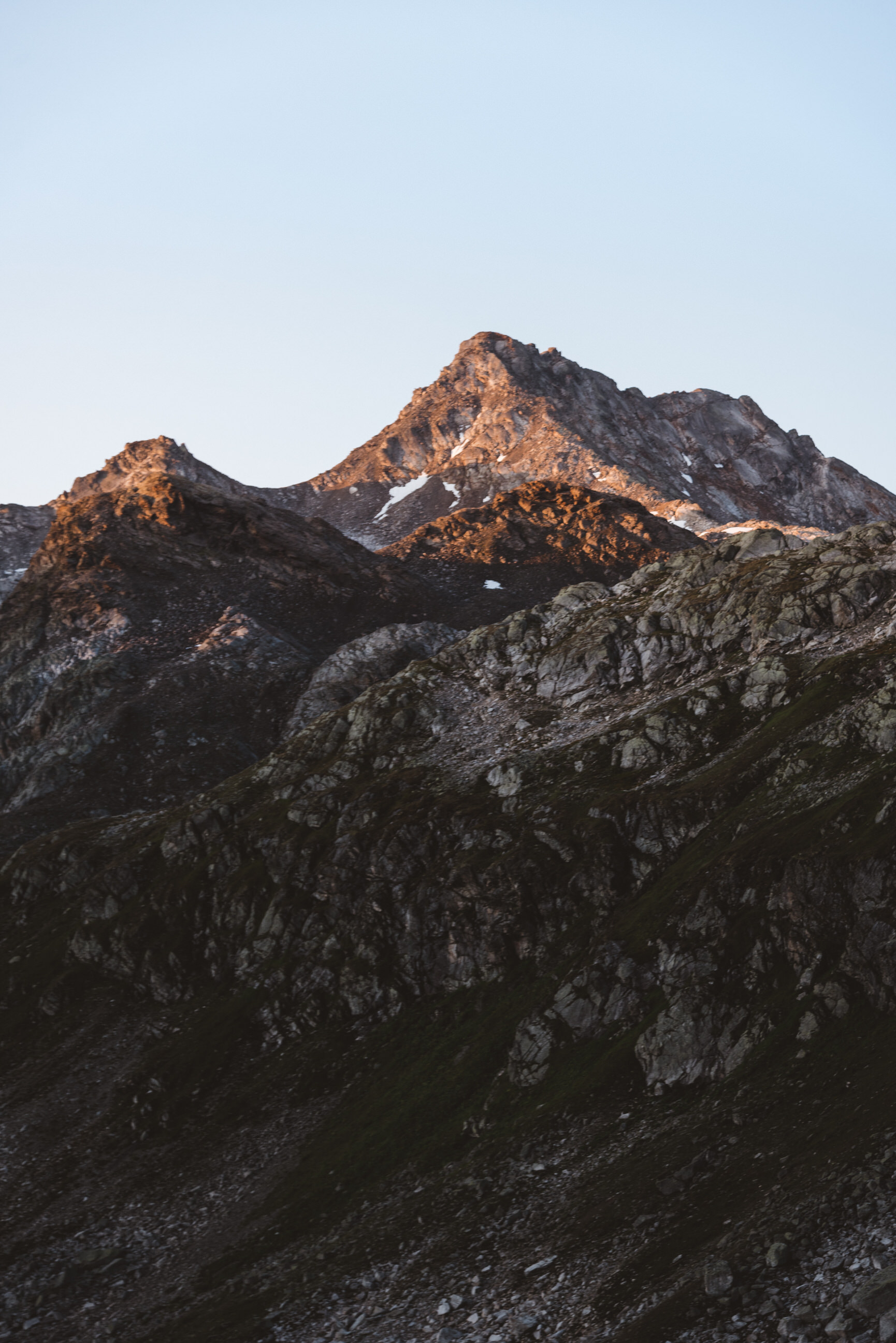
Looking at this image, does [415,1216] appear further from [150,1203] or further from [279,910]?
[279,910]

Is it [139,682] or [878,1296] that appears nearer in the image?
[878,1296]

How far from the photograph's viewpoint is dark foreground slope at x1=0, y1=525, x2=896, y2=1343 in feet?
125

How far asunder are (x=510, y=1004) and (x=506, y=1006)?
30 cm

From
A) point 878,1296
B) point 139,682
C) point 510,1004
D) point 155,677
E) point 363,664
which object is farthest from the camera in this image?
point 155,677

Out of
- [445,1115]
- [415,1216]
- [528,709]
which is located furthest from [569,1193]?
[528,709]

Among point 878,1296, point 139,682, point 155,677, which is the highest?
point 139,682

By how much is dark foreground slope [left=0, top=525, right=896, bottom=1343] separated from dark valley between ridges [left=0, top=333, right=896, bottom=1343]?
0.70 ft

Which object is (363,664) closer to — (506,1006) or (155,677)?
(155,677)

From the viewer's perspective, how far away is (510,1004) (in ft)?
202

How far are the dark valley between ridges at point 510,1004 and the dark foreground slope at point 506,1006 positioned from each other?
0.21m

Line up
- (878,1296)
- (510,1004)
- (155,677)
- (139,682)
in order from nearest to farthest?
(878,1296) < (510,1004) < (139,682) < (155,677)

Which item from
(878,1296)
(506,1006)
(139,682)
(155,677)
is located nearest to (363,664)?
(155,677)

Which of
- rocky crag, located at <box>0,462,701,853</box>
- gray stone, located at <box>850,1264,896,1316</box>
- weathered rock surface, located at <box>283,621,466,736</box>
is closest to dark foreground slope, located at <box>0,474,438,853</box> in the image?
rocky crag, located at <box>0,462,701,853</box>

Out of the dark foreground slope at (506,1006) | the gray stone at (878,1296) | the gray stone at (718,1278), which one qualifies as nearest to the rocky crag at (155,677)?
the dark foreground slope at (506,1006)
